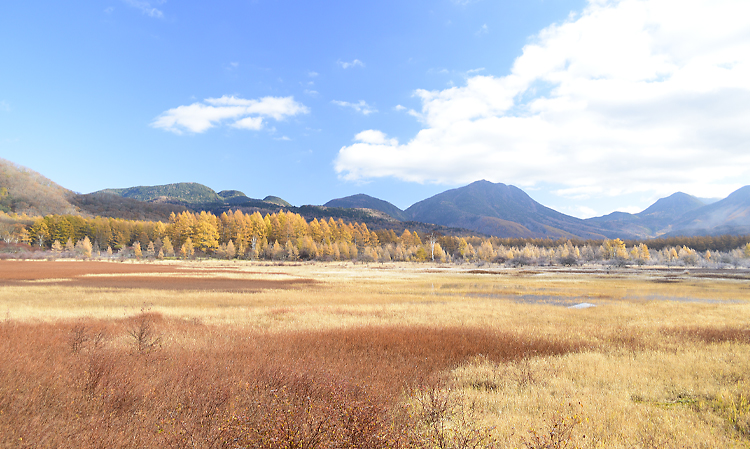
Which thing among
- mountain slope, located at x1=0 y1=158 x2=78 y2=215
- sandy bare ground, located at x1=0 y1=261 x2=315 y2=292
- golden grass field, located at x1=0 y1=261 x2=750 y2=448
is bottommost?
sandy bare ground, located at x1=0 y1=261 x2=315 y2=292

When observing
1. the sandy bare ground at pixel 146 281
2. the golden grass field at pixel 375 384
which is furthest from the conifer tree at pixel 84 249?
the golden grass field at pixel 375 384

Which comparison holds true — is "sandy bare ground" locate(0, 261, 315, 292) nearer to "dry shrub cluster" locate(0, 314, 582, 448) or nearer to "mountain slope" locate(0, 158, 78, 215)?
Result: "dry shrub cluster" locate(0, 314, 582, 448)

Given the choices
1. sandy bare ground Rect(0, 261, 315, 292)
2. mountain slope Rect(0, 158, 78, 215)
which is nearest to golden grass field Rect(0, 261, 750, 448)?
sandy bare ground Rect(0, 261, 315, 292)

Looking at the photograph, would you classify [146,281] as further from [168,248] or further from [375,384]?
[168,248]

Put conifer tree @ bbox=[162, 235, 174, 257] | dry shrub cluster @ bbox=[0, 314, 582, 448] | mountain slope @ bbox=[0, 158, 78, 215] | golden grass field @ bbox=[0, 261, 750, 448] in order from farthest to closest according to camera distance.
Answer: mountain slope @ bbox=[0, 158, 78, 215]
conifer tree @ bbox=[162, 235, 174, 257]
golden grass field @ bbox=[0, 261, 750, 448]
dry shrub cluster @ bbox=[0, 314, 582, 448]

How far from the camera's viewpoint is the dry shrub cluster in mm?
4367

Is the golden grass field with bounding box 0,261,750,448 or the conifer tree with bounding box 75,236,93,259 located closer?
the golden grass field with bounding box 0,261,750,448

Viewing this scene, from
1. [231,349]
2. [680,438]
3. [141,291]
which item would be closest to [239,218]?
[141,291]

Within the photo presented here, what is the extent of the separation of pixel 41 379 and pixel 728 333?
2188cm

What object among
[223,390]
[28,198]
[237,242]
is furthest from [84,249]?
[28,198]

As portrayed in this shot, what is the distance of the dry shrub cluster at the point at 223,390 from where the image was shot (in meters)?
4.37

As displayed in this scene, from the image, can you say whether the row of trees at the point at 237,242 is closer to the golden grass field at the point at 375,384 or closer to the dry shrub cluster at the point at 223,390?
the golden grass field at the point at 375,384

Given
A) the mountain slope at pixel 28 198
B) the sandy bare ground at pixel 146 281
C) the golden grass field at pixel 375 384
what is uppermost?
the mountain slope at pixel 28 198

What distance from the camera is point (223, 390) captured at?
6.21 meters
